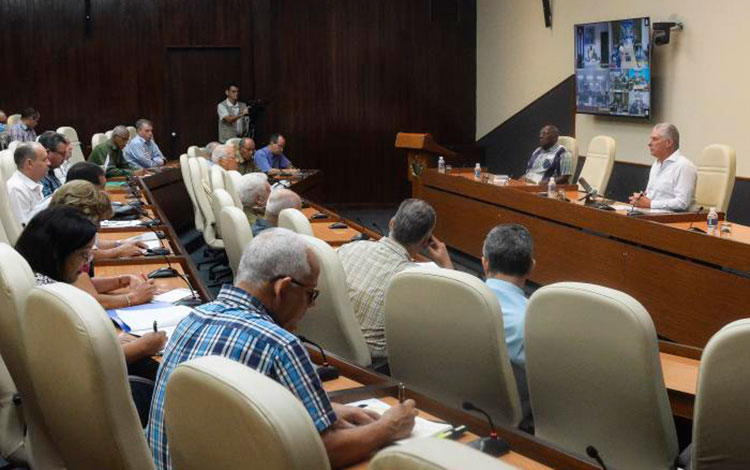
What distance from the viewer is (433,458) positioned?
0.95 meters

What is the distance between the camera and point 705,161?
265 inches

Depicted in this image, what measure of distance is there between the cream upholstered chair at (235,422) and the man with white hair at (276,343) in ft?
→ 1.16

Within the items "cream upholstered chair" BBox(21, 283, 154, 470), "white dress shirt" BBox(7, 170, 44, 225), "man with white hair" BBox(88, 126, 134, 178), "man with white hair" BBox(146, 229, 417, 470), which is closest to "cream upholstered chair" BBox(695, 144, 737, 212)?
"white dress shirt" BBox(7, 170, 44, 225)

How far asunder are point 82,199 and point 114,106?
894 centimetres

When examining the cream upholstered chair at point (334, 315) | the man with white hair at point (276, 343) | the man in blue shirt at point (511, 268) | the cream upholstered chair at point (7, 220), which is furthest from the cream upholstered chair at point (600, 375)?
the cream upholstered chair at point (7, 220)

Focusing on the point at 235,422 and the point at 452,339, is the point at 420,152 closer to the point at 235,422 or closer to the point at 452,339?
the point at 452,339

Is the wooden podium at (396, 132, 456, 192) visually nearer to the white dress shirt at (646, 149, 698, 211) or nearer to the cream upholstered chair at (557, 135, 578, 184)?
the cream upholstered chair at (557, 135, 578, 184)

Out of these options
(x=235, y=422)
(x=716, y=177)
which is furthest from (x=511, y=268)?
(x=716, y=177)

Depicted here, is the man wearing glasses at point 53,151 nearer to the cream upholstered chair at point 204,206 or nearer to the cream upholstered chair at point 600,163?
the cream upholstered chair at point 204,206

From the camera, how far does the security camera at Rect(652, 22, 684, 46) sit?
26.9 ft

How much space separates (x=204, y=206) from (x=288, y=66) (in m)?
5.33

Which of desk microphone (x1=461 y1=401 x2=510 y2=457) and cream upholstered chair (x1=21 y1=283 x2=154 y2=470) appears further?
desk microphone (x1=461 y1=401 x2=510 y2=457)

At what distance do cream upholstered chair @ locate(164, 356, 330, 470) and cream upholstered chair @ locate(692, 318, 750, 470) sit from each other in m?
1.26

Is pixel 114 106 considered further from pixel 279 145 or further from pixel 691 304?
pixel 691 304
